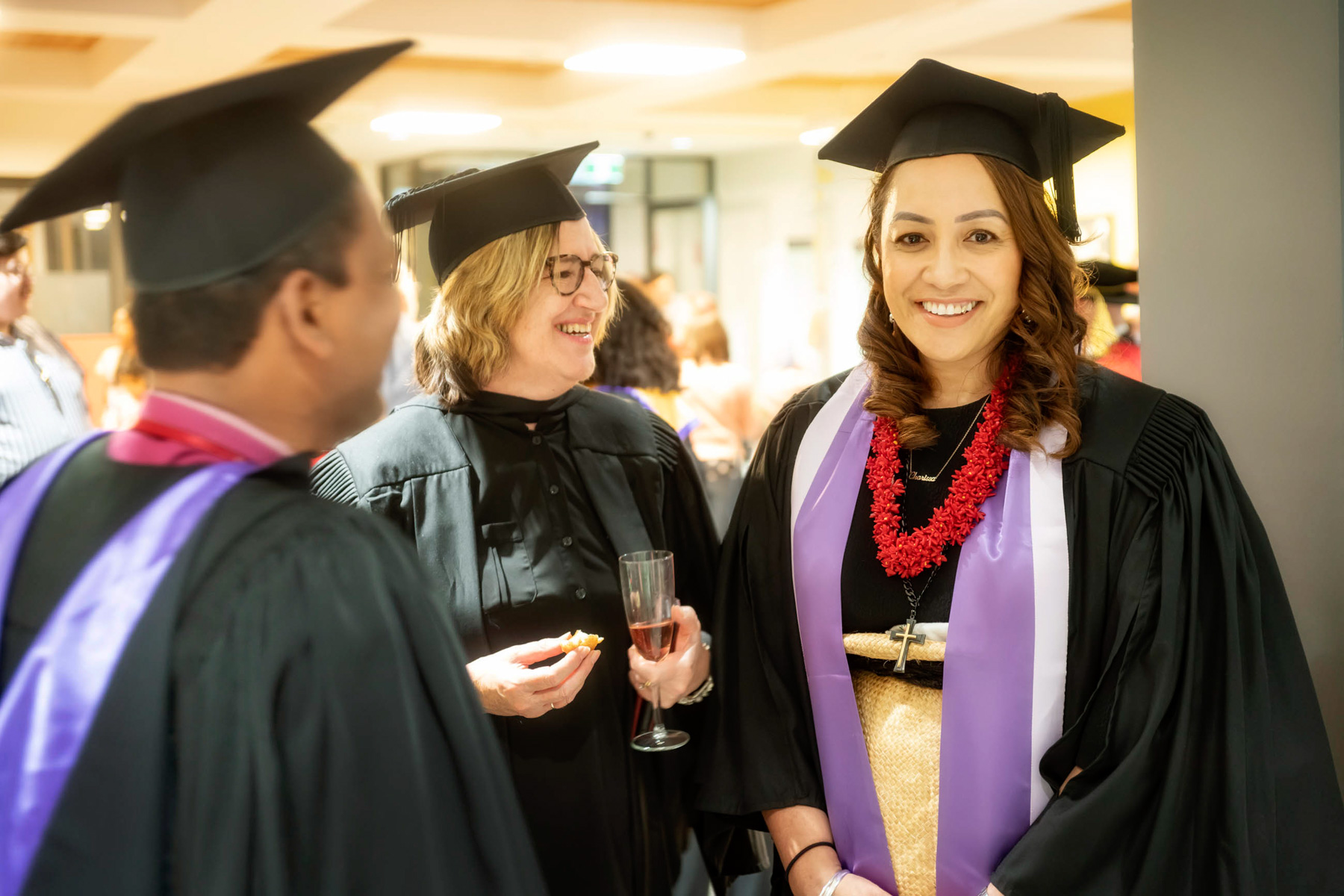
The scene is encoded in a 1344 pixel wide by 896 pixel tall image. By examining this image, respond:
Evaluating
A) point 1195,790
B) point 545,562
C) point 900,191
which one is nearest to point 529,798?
point 545,562

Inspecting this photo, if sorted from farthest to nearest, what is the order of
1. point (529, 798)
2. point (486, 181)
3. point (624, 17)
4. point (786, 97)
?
point (786, 97) < point (624, 17) < point (486, 181) < point (529, 798)

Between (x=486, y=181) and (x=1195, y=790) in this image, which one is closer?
(x=1195, y=790)

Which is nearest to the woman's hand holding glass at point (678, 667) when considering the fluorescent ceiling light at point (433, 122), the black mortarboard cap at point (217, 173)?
the black mortarboard cap at point (217, 173)

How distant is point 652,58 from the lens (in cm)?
734

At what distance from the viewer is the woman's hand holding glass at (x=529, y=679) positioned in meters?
1.88

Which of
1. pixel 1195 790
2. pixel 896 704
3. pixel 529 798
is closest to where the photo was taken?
pixel 1195 790

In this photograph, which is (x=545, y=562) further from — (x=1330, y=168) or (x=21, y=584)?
(x=1330, y=168)

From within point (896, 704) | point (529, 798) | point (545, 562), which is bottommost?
point (529, 798)

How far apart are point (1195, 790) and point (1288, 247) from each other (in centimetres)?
99

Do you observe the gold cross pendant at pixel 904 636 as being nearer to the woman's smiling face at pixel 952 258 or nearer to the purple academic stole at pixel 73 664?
the woman's smiling face at pixel 952 258

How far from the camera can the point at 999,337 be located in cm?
199

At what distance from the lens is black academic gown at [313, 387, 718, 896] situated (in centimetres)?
209

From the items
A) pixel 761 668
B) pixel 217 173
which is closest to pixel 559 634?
pixel 761 668

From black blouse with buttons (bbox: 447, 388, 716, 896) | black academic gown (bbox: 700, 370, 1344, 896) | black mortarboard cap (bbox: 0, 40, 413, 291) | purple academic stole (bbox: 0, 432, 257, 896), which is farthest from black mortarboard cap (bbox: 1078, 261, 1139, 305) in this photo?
purple academic stole (bbox: 0, 432, 257, 896)
